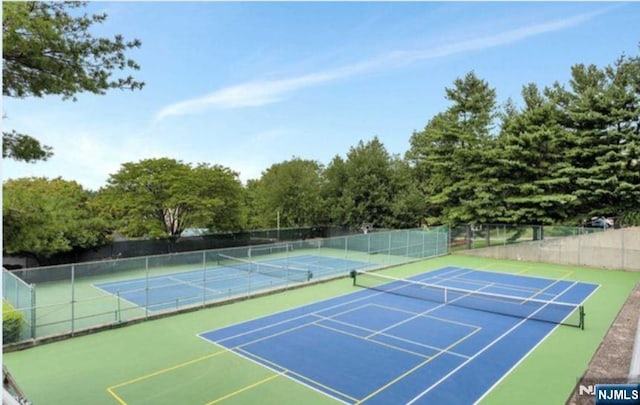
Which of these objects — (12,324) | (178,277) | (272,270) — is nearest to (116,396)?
(12,324)

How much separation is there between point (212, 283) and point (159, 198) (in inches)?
436

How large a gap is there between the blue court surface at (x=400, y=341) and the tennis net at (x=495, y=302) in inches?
1.8

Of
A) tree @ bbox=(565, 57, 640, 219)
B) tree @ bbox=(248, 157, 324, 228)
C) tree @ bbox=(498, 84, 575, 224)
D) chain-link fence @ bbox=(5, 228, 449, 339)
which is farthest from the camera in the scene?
tree @ bbox=(248, 157, 324, 228)

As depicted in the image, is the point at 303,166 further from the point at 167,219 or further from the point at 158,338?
the point at 158,338

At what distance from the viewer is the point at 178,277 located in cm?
2291

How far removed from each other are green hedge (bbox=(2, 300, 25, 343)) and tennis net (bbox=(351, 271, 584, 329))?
12.9 m

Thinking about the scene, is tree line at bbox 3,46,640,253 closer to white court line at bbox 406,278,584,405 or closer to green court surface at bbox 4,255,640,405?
green court surface at bbox 4,255,640,405

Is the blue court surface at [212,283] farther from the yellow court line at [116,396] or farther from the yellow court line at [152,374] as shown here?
the yellow court line at [116,396]

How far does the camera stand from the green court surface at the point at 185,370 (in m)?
8.99

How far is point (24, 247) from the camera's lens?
6.98 m

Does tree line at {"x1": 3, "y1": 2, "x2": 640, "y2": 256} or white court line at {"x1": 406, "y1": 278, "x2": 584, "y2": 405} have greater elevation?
tree line at {"x1": 3, "y1": 2, "x2": 640, "y2": 256}

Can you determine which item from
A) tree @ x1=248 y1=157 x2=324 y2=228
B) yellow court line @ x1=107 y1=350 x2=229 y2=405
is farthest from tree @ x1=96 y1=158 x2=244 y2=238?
yellow court line @ x1=107 y1=350 x2=229 y2=405

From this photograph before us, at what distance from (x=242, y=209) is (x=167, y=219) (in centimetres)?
577

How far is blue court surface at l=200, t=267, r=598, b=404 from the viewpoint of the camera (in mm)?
9516
